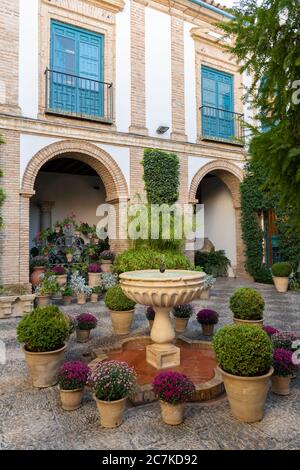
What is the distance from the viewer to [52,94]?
845 centimetres

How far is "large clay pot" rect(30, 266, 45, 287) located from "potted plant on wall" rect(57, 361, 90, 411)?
17.6ft

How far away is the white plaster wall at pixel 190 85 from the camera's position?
10453 millimetres

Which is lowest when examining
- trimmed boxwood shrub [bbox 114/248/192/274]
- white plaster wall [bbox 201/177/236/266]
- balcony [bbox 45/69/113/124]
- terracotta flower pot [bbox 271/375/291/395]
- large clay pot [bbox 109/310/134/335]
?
terracotta flower pot [bbox 271/375/291/395]

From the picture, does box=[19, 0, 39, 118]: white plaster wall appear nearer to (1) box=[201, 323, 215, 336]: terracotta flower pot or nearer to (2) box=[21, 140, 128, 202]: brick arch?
(2) box=[21, 140, 128, 202]: brick arch

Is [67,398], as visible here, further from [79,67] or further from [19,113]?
[79,67]

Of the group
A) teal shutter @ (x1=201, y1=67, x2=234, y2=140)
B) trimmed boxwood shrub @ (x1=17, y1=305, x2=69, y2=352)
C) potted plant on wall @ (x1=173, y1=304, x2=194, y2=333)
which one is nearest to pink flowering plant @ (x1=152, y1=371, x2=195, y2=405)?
trimmed boxwood shrub @ (x1=17, y1=305, x2=69, y2=352)

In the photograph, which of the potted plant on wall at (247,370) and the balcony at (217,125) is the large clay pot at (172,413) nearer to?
the potted plant on wall at (247,370)

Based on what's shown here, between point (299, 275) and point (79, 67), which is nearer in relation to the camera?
point (79, 67)

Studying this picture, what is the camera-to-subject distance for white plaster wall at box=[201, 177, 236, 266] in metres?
12.6

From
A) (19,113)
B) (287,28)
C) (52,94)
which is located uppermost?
(52,94)

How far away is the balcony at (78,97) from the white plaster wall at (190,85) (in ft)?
8.89

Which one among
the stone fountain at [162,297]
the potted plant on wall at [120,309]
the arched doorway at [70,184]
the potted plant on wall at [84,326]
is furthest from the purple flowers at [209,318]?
the arched doorway at [70,184]

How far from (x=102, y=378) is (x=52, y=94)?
26.1 feet
